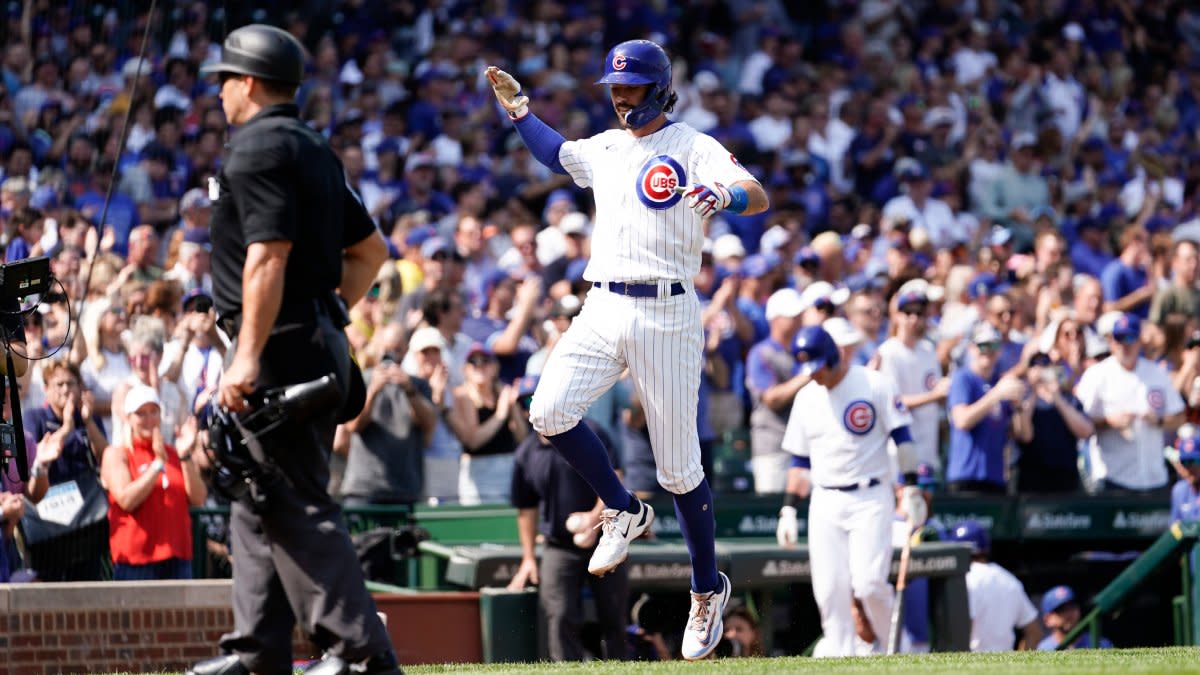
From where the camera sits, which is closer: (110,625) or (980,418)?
(110,625)

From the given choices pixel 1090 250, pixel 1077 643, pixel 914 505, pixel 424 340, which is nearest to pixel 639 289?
pixel 914 505

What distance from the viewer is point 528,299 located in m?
12.7

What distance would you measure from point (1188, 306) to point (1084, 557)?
2.68 m

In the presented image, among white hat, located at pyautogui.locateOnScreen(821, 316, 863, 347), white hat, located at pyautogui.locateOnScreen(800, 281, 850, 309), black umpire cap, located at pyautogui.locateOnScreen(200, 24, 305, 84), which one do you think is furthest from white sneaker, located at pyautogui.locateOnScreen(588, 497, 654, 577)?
white hat, located at pyautogui.locateOnScreen(800, 281, 850, 309)

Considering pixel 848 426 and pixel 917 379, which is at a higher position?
pixel 917 379

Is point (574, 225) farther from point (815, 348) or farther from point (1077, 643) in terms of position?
point (1077, 643)

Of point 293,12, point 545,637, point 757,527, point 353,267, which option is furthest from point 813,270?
point 353,267

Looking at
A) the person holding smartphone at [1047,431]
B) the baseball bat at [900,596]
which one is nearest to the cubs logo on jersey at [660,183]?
the baseball bat at [900,596]

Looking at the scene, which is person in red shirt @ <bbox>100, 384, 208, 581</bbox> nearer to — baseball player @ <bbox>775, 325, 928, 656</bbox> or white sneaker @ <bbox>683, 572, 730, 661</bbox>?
white sneaker @ <bbox>683, 572, 730, 661</bbox>

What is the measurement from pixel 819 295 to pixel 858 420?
2.36 meters

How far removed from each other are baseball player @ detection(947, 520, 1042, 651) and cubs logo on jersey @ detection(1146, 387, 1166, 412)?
82.9 inches

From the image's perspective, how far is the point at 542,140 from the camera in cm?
766

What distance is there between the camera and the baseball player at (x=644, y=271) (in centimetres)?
723

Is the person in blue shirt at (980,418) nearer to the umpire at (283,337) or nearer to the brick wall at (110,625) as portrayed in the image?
the brick wall at (110,625)
